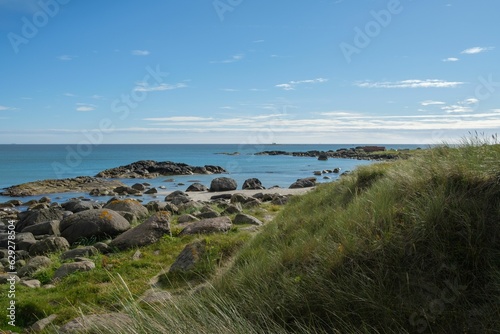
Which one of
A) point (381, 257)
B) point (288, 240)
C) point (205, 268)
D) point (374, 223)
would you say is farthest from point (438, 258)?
Answer: point (205, 268)

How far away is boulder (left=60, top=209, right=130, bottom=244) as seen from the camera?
43.1 feet

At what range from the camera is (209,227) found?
12.0 m

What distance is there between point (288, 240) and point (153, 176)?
1870 inches

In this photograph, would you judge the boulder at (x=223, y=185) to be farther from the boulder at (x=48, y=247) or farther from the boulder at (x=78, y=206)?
the boulder at (x=48, y=247)

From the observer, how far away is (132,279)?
858 cm

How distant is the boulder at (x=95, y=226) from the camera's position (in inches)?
517

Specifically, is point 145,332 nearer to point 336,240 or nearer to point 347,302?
point 347,302

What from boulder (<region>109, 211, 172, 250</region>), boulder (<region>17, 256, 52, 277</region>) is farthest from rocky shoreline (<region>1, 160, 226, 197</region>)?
boulder (<region>17, 256, 52, 277</region>)

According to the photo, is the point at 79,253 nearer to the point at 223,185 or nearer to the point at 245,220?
the point at 245,220

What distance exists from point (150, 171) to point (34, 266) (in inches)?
1883

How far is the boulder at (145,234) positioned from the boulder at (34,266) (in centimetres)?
172

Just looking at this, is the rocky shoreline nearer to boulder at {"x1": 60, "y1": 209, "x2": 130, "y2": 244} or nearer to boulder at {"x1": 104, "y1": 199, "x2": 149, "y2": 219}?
boulder at {"x1": 104, "y1": 199, "x2": 149, "y2": 219}

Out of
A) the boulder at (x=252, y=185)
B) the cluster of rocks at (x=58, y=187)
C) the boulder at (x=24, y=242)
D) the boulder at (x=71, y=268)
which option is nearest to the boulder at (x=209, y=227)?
the boulder at (x=71, y=268)

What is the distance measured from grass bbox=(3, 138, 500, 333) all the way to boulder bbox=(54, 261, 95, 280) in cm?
439
